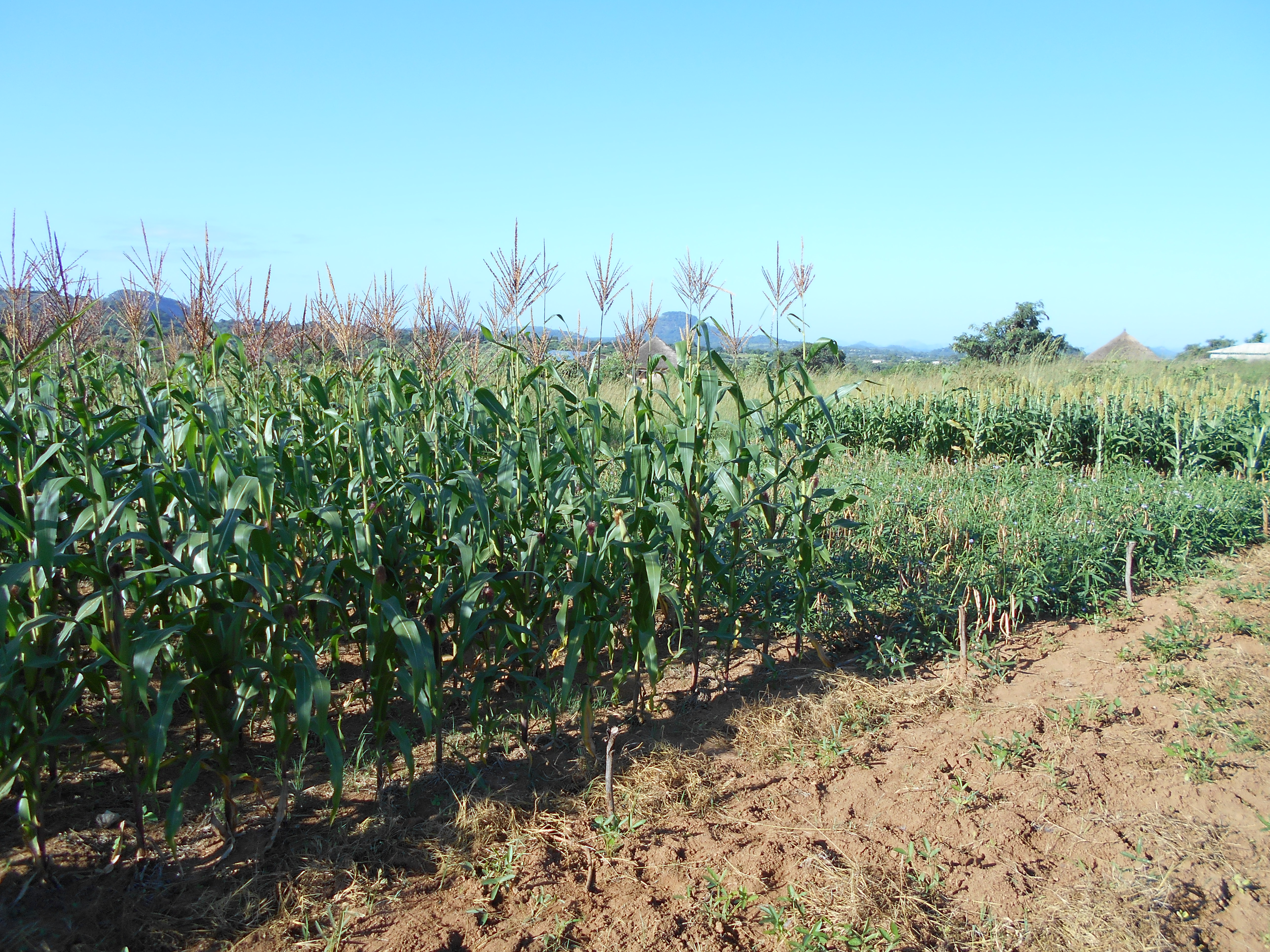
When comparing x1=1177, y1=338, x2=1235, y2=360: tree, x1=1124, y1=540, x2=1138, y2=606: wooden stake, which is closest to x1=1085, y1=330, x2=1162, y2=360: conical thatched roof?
x1=1177, y1=338, x2=1235, y2=360: tree

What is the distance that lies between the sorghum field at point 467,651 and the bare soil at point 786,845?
1 cm

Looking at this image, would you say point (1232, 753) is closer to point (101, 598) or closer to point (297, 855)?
point (297, 855)

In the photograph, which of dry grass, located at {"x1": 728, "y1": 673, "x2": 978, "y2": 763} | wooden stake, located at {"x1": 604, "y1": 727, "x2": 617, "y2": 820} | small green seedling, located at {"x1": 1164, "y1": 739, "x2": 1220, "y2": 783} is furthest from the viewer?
dry grass, located at {"x1": 728, "y1": 673, "x2": 978, "y2": 763}

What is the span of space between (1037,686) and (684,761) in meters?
1.68

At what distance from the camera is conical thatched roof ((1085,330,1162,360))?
811 inches

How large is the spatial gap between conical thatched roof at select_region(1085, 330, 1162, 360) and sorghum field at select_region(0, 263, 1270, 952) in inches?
761

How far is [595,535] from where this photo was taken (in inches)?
108

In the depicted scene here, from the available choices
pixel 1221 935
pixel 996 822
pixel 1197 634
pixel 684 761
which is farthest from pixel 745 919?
pixel 1197 634

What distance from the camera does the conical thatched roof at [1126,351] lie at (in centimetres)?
2059

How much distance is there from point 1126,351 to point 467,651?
26.9 meters

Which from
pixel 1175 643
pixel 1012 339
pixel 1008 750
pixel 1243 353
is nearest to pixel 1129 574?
pixel 1175 643

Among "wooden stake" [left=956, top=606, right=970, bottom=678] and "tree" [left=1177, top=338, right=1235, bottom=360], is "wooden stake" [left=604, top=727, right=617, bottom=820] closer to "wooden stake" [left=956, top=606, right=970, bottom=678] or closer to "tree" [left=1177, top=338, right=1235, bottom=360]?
"wooden stake" [left=956, top=606, right=970, bottom=678]

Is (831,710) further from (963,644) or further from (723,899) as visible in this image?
(723,899)

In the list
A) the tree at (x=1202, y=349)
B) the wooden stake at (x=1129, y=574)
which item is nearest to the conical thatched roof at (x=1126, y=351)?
the tree at (x=1202, y=349)
